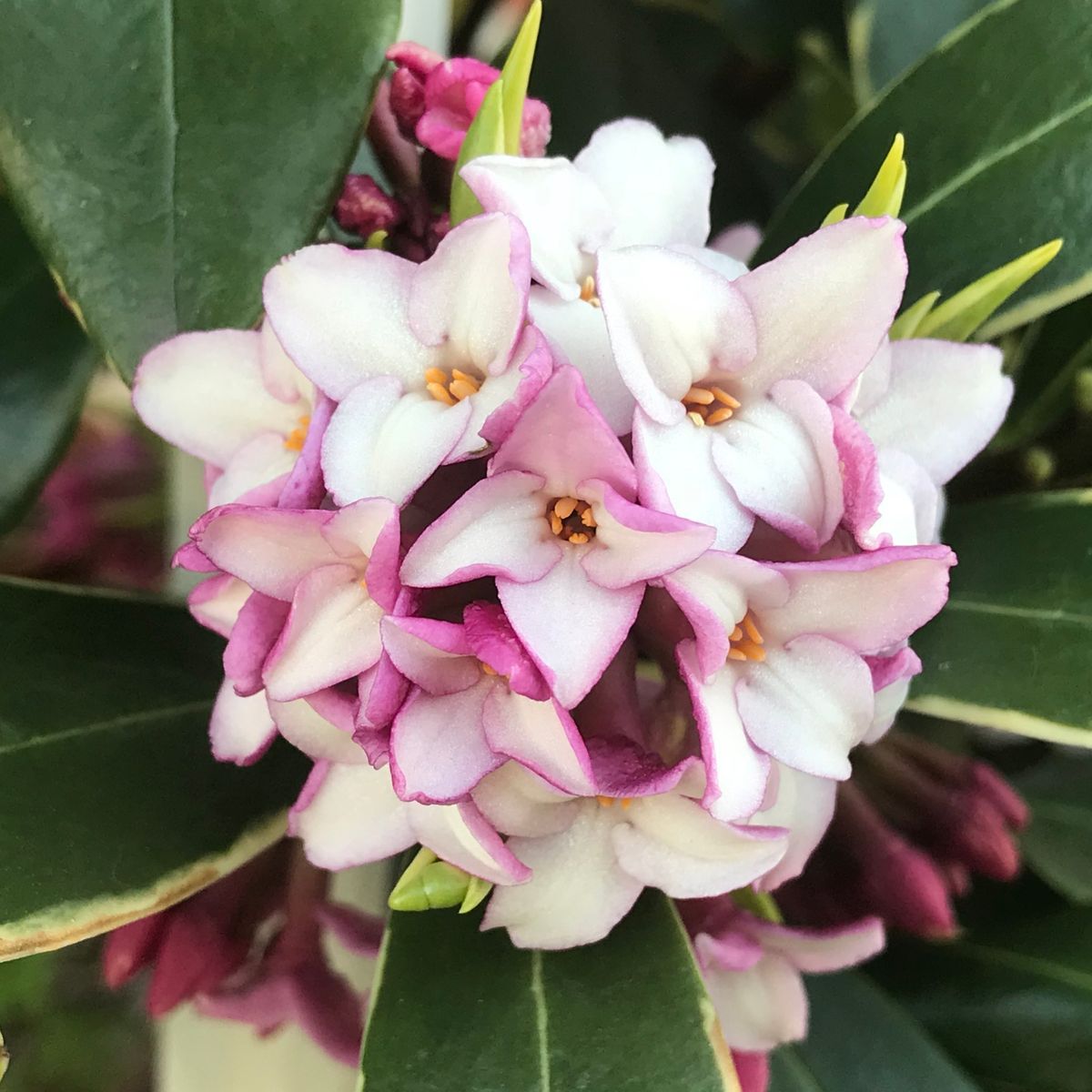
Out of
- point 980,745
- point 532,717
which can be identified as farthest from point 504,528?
point 980,745

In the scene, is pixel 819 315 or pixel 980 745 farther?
pixel 980 745

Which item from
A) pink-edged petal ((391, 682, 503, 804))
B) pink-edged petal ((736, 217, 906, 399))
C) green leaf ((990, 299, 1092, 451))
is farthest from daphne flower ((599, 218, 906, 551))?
green leaf ((990, 299, 1092, 451))

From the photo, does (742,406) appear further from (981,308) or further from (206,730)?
(206,730)

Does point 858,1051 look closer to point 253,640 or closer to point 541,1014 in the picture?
point 541,1014

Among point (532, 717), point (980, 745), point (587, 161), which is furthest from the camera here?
point (980, 745)

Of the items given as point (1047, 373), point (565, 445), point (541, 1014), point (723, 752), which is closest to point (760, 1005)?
point (541, 1014)

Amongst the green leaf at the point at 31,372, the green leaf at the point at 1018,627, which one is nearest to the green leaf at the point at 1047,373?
the green leaf at the point at 1018,627
